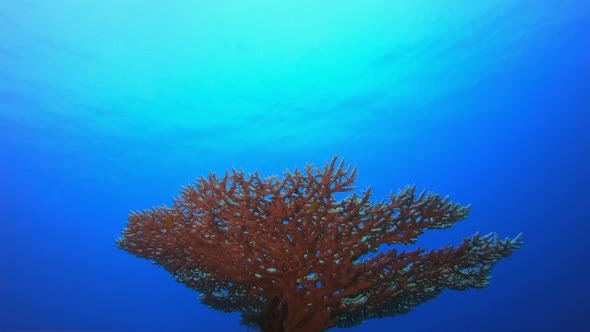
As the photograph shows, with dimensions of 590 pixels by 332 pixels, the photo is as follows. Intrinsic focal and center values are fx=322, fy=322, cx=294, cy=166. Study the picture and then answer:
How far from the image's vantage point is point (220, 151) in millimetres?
28062

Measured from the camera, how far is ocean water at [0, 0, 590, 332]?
1669 cm

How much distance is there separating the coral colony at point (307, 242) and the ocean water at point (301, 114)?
308 cm

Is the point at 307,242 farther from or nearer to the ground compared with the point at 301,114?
nearer to the ground

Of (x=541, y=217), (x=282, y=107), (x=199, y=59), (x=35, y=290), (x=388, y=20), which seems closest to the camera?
(x=388, y=20)

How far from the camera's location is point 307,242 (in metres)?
4.32

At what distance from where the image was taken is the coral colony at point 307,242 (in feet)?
13.8

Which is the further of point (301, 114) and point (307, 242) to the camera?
point (301, 114)

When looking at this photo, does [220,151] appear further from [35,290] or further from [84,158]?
[35,290]

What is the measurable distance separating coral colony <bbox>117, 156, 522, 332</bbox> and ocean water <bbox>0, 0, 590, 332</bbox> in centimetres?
308

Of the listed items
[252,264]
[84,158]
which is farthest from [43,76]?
[252,264]

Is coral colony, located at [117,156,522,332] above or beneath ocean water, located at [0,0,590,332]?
beneath

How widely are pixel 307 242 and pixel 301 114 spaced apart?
65.9 ft

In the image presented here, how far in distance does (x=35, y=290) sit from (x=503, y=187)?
60087 millimetres

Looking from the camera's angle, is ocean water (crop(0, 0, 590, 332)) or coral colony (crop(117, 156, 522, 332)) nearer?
coral colony (crop(117, 156, 522, 332))
